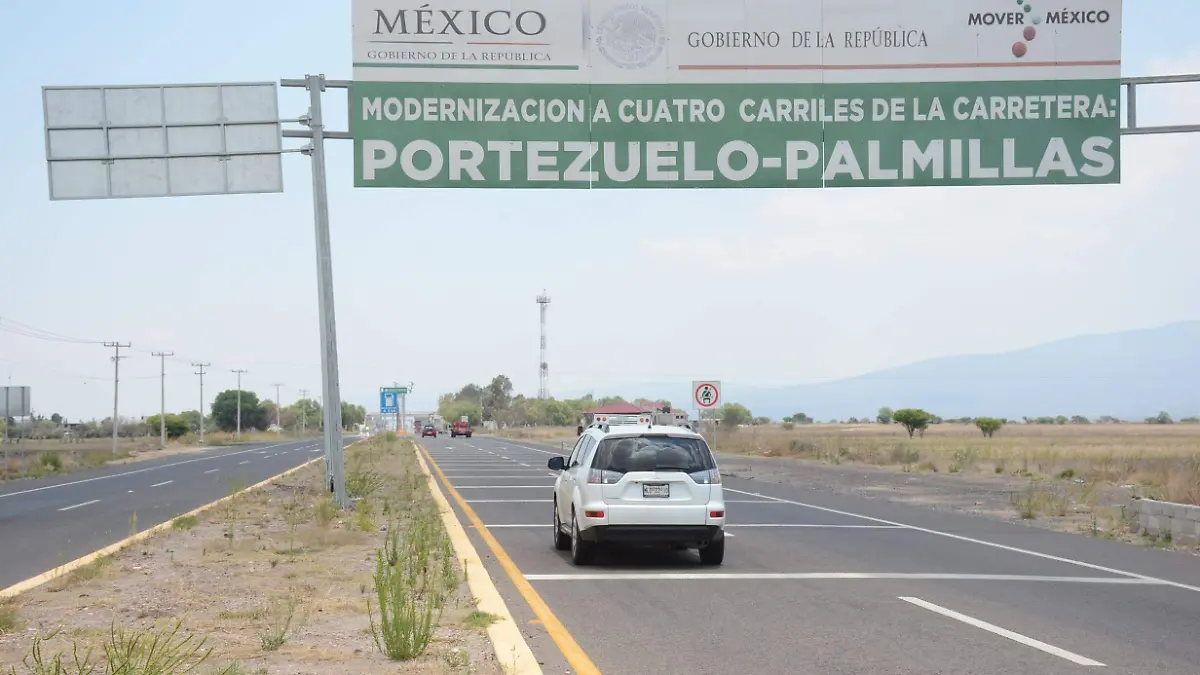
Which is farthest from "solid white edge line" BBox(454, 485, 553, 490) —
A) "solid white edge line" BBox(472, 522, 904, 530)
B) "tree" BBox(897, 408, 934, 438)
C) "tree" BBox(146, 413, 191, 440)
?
"tree" BBox(146, 413, 191, 440)

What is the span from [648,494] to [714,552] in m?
1.19

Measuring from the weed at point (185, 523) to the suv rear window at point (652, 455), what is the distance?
757 centimetres

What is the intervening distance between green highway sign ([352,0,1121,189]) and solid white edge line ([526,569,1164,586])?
7.92 m

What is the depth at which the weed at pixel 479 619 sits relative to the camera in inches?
371

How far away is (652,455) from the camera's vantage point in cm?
1404

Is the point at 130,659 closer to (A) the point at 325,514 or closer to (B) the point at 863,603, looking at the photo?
(B) the point at 863,603

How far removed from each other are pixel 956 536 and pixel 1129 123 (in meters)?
7.79

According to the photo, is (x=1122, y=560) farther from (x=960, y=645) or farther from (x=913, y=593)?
(x=960, y=645)

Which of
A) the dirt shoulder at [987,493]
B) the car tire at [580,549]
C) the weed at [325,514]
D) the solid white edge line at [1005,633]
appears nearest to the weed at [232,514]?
the weed at [325,514]

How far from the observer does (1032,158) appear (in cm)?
1981

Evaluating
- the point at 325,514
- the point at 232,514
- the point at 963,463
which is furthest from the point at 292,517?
the point at 963,463

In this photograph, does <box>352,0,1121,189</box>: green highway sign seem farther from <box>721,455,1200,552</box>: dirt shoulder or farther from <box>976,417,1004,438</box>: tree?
<box>976,417,1004,438</box>: tree

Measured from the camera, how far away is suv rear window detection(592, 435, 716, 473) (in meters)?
13.9

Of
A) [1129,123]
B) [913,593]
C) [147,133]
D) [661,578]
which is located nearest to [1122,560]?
[913,593]
